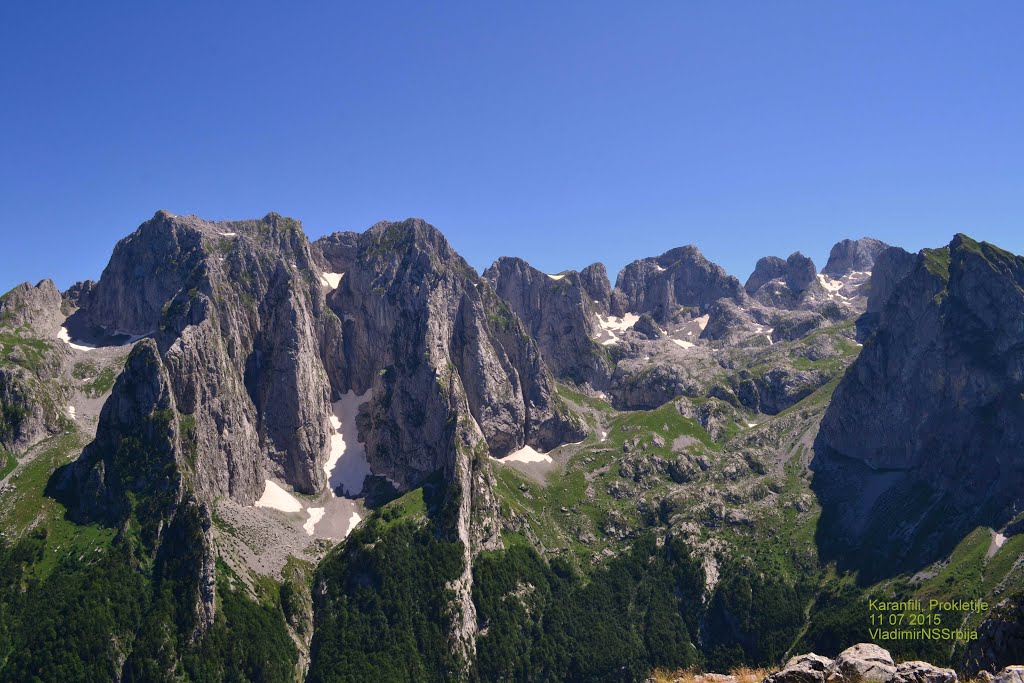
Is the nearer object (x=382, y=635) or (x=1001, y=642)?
(x=1001, y=642)

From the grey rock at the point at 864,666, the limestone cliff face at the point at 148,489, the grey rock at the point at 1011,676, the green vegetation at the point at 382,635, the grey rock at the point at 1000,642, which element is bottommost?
the green vegetation at the point at 382,635

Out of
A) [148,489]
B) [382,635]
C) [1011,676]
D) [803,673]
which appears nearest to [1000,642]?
[1011,676]

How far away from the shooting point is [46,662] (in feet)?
487

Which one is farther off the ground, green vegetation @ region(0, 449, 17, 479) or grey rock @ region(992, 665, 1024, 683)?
green vegetation @ region(0, 449, 17, 479)

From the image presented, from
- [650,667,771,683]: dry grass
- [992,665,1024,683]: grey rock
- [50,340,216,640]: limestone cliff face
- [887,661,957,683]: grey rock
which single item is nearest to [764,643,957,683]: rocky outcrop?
[887,661,957,683]: grey rock

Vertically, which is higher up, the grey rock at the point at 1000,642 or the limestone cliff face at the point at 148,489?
the limestone cliff face at the point at 148,489

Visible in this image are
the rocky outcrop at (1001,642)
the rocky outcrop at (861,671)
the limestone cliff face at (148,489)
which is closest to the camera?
the rocky outcrop at (861,671)

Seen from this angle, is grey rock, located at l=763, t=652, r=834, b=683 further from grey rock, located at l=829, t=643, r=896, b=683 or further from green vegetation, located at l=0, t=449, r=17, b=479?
green vegetation, located at l=0, t=449, r=17, b=479

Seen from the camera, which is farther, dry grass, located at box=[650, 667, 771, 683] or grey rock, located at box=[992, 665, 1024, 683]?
dry grass, located at box=[650, 667, 771, 683]

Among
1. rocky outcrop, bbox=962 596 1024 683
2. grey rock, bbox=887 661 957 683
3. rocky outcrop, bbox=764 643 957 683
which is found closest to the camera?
grey rock, bbox=887 661 957 683

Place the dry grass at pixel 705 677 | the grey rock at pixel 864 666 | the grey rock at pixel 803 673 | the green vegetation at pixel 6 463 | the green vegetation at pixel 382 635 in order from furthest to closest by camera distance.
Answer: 1. the green vegetation at pixel 6 463
2. the green vegetation at pixel 382 635
3. the dry grass at pixel 705 677
4. the grey rock at pixel 803 673
5. the grey rock at pixel 864 666

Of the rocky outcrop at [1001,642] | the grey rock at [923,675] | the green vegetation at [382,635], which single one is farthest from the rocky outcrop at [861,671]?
the green vegetation at [382,635]

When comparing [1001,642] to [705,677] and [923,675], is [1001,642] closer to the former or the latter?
[923,675]

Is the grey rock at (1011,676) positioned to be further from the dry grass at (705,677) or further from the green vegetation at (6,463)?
the green vegetation at (6,463)
